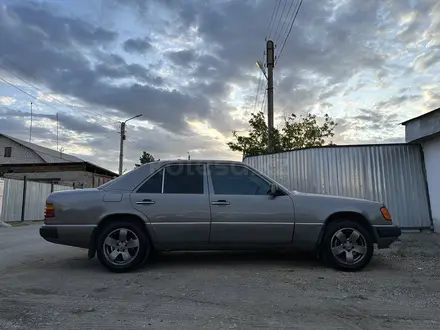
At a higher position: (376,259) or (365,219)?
(365,219)

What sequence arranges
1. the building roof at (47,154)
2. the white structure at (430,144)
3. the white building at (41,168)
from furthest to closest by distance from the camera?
the building roof at (47,154), the white building at (41,168), the white structure at (430,144)

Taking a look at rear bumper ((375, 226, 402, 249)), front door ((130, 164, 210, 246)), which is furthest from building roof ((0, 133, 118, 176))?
rear bumper ((375, 226, 402, 249))

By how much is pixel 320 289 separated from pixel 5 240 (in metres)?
8.47

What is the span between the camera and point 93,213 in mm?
5641

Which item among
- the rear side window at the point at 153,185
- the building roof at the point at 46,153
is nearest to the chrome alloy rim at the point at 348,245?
the rear side window at the point at 153,185

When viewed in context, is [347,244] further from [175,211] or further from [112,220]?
[112,220]

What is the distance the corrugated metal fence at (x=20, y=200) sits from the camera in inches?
656

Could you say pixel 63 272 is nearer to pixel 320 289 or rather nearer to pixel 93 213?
pixel 93 213

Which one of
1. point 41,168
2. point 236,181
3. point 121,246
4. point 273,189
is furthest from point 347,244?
point 41,168

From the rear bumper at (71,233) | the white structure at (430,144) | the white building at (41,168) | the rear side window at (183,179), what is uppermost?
the white building at (41,168)

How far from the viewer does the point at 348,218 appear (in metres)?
5.96

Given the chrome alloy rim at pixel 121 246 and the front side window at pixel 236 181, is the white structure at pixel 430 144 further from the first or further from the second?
the chrome alloy rim at pixel 121 246

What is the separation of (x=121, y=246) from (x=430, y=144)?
8408mm

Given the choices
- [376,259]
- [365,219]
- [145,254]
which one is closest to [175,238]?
[145,254]
